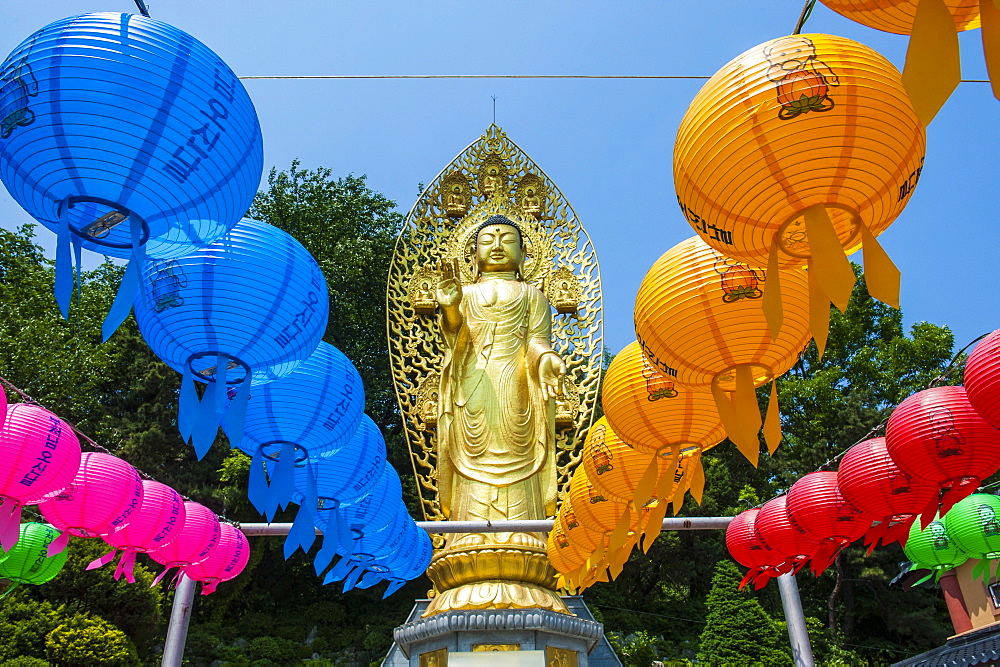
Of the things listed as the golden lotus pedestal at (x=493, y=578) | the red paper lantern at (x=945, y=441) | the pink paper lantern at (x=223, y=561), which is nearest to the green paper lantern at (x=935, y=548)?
the red paper lantern at (x=945, y=441)

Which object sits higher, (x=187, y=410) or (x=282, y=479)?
(x=282, y=479)

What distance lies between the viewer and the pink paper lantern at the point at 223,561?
5746 mm

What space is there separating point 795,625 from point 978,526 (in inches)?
71.2

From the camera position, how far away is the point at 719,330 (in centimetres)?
278

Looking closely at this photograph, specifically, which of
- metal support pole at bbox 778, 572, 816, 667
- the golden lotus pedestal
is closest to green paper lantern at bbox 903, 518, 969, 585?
metal support pole at bbox 778, 572, 816, 667

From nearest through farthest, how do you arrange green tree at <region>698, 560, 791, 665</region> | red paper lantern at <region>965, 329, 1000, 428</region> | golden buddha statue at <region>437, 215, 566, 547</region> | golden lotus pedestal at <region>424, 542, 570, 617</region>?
red paper lantern at <region>965, 329, 1000, 428</region> → golden lotus pedestal at <region>424, 542, 570, 617</region> → golden buddha statue at <region>437, 215, 566, 547</region> → green tree at <region>698, 560, 791, 665</region>

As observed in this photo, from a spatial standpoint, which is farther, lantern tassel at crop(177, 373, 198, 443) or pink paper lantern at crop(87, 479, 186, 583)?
pink paper lantern at crop(87, 479, 186, 583)

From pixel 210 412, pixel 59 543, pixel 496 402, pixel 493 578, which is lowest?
pixel 210 412

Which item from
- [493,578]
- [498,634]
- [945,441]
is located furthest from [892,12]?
[493,578]

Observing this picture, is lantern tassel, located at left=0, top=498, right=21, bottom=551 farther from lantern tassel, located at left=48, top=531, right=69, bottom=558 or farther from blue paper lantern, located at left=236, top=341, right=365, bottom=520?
blue paper lantern, located at left=236, top=341, right=365, bottom=520

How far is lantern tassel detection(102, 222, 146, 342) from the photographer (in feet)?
7.47

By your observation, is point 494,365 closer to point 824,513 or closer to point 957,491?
point 824,513

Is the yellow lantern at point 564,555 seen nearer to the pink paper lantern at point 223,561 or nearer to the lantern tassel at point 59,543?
the pink paper lantern at point 223,561

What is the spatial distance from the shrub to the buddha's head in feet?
18.6
